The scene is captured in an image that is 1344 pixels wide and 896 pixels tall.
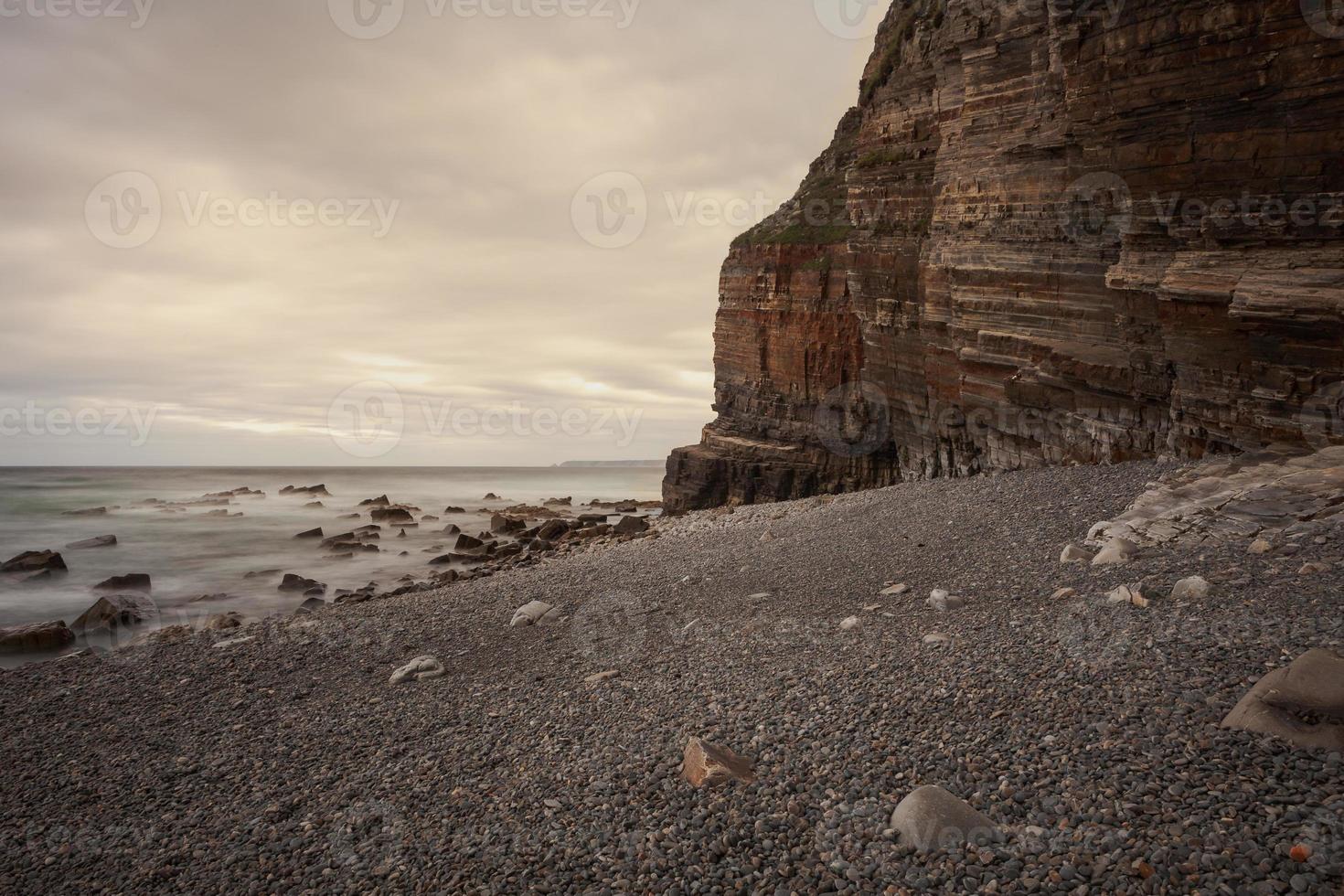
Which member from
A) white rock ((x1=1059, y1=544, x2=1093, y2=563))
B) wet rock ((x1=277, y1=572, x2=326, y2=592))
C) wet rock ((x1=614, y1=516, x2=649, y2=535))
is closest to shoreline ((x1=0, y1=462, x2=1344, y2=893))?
white rock ((x1=1059, y1=544, x2=1093, y2=563))

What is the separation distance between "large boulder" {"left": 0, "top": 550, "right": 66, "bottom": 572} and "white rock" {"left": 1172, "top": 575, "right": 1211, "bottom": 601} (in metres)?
30.9

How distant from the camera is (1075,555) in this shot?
1003cm

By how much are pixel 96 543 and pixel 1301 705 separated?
3838 cm

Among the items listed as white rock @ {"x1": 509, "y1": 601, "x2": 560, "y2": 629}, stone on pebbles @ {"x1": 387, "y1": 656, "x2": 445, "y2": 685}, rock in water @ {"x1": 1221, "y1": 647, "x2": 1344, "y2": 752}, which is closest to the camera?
rock in water @ {"x1": 1221, "y1": 647, "x2": 1344, "y2": 752}

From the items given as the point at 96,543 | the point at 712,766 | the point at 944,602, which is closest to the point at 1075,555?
the point at 944,602

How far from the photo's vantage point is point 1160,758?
4.63 m

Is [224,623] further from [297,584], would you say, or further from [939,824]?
[939,824]

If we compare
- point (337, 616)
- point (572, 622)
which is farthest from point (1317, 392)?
point (337, 616)

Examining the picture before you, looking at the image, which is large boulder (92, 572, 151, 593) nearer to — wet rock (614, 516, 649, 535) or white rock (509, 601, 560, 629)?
wet rock (614, 516, 649, 535)

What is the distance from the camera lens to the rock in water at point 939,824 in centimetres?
426

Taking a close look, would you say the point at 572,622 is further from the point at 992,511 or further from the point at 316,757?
the point at 992,511

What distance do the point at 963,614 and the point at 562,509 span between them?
138 ft

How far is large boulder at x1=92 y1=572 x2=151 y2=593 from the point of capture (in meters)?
21.7

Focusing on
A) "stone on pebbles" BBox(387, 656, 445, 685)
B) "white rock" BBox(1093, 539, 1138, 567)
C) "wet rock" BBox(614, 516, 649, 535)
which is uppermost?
"white rock" BBox(1093, 539, 1138, 567)
